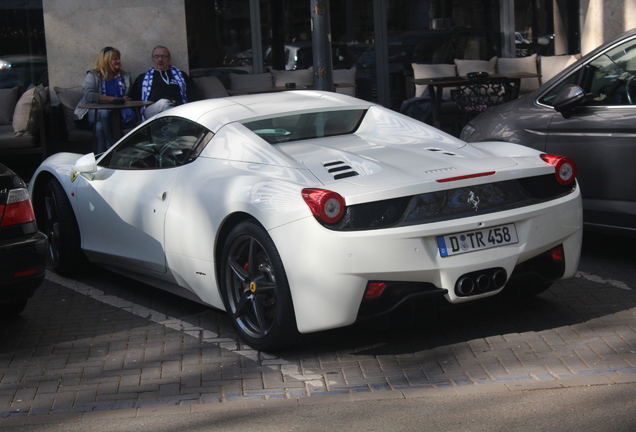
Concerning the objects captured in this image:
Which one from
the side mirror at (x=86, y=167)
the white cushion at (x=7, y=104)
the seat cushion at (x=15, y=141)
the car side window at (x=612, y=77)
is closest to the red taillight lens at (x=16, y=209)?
the side mirror at (x=86, y=167)

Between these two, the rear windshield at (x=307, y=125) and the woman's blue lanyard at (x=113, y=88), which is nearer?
the rear windshield at (x=307, y=125)

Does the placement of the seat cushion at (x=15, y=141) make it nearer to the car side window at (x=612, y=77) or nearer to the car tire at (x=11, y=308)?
the car tire at (x=11, y=308)

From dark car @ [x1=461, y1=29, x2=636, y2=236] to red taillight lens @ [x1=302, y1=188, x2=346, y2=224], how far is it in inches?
105

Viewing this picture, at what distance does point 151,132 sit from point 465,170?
229 cm

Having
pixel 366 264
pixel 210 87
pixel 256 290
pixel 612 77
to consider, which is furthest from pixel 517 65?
pixel 366 264

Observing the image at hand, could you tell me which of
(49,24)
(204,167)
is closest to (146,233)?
(204,167)

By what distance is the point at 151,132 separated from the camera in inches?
236

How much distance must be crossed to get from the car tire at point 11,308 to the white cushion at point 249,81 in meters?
7.99

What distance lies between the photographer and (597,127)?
6.34m

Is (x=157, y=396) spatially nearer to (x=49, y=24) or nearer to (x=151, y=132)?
(x=151, y=132)

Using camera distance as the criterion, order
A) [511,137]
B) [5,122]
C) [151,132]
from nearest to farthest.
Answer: [151,132], [511,137], [5,122]

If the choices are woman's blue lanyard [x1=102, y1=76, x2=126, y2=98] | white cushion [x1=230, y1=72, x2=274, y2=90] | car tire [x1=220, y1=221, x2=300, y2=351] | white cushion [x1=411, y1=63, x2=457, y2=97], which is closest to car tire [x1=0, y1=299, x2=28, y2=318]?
car tire [x1=220, y1=221, x2=300, y2=351]

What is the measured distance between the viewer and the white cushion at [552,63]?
14.5 meters

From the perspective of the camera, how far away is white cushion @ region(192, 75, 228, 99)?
41.2 feet
